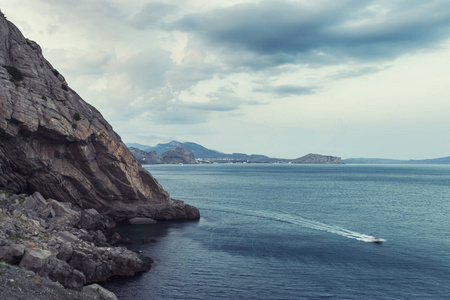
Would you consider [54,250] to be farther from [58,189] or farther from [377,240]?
[377,240]

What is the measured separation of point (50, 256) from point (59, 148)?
3594 cm

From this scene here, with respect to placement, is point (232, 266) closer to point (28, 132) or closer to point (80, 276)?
point (80, 276)

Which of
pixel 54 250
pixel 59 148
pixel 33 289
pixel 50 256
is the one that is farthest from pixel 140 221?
pixel 33 289

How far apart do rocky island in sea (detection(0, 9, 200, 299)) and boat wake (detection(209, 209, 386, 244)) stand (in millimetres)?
18447

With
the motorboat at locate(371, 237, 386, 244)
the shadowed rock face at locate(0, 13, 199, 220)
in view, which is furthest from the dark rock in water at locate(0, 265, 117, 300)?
the motorboat at locate(371, 237, 386, 244)

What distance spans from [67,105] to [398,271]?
218 ft

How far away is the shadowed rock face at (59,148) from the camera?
203 feet

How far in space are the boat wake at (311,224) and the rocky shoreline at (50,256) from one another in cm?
3954

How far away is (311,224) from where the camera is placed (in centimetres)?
8012

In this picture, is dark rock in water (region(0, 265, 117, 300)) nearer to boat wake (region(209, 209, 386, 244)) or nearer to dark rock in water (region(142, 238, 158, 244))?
dark rock in water (region(142, 238, 158, 244))

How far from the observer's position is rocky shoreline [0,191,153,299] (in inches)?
1266

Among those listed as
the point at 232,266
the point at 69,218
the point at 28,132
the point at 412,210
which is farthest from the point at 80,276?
the point at 412,210

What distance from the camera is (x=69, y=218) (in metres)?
62.3

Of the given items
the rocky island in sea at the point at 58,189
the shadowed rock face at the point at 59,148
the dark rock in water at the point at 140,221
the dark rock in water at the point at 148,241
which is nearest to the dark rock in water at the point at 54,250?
the rocky island in sea at the point at 58,189
